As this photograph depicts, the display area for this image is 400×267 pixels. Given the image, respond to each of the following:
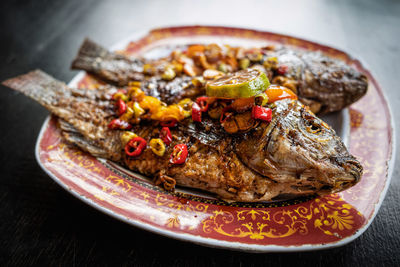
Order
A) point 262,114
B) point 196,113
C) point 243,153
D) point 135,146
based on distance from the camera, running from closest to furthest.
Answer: point 262,114 → point 243,153 → point 196,113 → point 135,146

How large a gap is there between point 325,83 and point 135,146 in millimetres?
2424

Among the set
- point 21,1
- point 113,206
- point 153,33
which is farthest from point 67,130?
point 21,1

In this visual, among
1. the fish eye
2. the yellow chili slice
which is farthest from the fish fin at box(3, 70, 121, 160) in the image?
the fish eye

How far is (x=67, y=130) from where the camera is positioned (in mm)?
2986

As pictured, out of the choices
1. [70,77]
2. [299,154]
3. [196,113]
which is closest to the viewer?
[299,154]

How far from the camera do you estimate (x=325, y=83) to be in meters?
3.12

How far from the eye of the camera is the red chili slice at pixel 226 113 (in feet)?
8.04

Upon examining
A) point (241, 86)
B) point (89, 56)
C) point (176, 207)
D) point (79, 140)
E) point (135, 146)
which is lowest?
point (176, 207)

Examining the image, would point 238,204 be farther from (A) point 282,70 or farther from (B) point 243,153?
(A) point 282,70

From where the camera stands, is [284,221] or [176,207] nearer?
[284,221]

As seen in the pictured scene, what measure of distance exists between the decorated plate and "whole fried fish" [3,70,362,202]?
13 centimetres

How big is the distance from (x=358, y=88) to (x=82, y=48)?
401cm

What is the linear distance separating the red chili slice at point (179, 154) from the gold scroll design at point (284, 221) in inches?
23.9

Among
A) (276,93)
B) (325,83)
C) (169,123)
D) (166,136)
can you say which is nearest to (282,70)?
(325,83)
